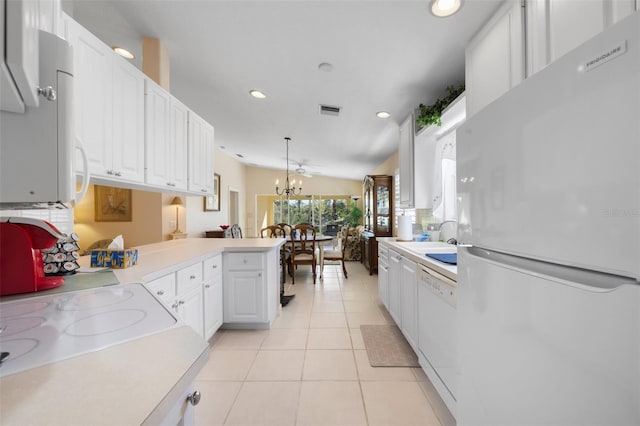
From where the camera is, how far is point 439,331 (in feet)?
5.04

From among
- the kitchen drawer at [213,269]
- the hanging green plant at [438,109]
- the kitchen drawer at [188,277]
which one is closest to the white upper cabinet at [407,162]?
the hanging green plant at [438,109]

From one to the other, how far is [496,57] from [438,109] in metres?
0.91

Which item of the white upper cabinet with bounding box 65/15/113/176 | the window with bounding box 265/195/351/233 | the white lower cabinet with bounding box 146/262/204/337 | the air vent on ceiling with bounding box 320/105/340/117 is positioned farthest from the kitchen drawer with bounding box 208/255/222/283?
the window with bounding box 265/195/351/233

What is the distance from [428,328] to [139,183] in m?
2.31

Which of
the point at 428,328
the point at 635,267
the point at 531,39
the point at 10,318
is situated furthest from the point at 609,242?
the point at 10,318

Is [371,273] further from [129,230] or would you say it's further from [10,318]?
[10,318]

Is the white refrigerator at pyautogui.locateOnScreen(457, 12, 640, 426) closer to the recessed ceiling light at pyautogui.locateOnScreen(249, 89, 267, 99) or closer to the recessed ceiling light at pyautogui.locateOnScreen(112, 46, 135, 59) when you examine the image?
the recessed ceiling light at pyautogui.locateOnScreen(249, 89, 267, 99)

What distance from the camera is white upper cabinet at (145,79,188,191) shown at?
78.2 inches

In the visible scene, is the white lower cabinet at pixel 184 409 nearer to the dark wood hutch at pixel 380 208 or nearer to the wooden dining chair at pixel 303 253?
the wooden dining chair at pixel 303 253

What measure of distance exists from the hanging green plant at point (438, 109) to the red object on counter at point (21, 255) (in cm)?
277

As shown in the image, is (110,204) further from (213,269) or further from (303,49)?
(303,49)

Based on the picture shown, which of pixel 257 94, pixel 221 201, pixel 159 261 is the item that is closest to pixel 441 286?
pixel 159 261

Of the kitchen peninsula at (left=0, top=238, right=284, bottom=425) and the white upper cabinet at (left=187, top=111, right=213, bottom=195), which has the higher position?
the white upper cabinet at (left=187, top=111, right=213, bottom=195)

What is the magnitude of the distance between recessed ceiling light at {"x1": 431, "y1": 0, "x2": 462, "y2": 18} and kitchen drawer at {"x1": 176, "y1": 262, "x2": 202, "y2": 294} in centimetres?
234
